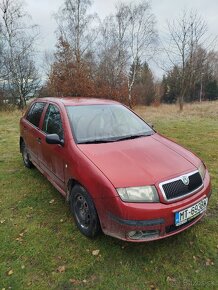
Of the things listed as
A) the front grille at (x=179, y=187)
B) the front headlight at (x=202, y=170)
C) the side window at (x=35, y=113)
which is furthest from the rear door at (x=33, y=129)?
the front headlight at (x=202, y=170)

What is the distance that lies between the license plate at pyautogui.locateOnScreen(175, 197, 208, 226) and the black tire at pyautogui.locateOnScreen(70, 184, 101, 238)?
34.6 inches

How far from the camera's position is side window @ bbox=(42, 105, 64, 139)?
3.58 metres

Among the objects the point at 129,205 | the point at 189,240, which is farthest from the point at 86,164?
the point at 189,240

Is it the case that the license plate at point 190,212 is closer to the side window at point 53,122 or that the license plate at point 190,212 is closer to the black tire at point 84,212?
the black tire at point 84,212

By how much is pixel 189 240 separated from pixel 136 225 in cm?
96

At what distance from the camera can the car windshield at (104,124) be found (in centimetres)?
334

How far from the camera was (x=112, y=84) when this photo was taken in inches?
1022

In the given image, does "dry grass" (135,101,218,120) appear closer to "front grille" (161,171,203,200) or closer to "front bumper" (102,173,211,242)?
"front grille" (161,171,203,200)

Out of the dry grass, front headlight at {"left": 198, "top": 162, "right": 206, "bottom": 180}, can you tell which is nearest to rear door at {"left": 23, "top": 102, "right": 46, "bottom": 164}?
front headlight at {"left": 198, "top": 162, "right": 206, "bottom": 180}

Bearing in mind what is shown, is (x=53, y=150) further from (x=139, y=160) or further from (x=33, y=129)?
(x=139, y=160)

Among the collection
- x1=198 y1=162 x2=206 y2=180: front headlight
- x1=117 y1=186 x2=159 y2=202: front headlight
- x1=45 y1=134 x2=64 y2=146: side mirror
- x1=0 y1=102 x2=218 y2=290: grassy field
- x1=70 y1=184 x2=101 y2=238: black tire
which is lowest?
x1=0 y1=102 x2=218 y2=290: grassy field

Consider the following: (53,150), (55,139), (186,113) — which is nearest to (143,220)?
(55,139)

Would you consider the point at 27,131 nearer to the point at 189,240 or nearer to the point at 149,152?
the point at 149,152

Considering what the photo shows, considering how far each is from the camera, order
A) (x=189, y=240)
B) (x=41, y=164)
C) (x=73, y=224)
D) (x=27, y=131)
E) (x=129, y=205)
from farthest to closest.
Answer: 1. (x=27, y=131)
2. (x=41, y=164)
3. (x=73, y=224)
4. (x=189, y=240)
5. (x=129, y=205)
